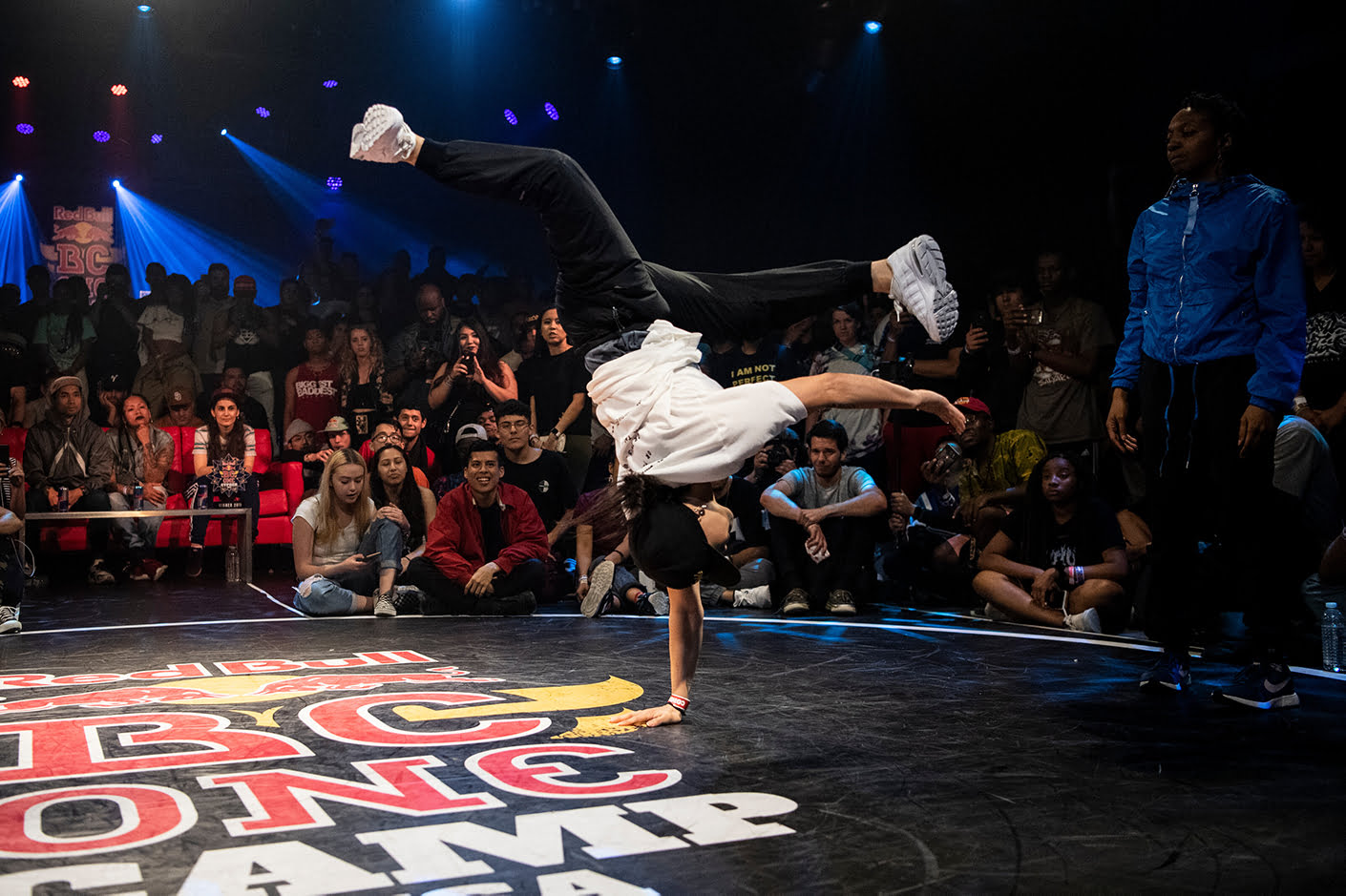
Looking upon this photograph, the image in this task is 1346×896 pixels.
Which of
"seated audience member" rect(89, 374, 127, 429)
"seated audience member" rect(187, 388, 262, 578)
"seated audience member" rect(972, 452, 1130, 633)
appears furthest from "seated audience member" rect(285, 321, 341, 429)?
"seated audience member" rect(972, 452, 1130, 633)

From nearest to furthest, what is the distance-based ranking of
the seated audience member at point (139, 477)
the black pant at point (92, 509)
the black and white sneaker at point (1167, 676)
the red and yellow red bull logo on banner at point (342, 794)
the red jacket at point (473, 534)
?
the red and yellow red bull logo on banner at point (342, 794) < the black and white sneaker at point (1167, 676) < the red jacket at point (473, 534) < the black pant at point (92, 509) < the seated audience member at point (139, 477)

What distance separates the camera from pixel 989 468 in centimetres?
598

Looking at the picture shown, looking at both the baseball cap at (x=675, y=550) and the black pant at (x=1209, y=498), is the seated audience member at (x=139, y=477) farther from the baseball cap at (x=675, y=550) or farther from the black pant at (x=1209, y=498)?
the black pant at (x=1209, y=498)

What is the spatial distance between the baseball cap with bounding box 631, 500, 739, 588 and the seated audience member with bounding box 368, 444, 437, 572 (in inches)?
143

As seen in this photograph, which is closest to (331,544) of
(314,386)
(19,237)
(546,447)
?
(546,447)

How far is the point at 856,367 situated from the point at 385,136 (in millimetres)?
4188

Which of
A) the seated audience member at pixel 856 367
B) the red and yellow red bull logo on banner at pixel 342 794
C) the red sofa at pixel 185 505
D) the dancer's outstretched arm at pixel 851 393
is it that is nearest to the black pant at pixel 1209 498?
the dancer's outstretched arm at pixel 851 393

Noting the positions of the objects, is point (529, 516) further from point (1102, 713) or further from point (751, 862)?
point (751, 862)

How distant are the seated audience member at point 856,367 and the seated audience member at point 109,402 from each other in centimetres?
534

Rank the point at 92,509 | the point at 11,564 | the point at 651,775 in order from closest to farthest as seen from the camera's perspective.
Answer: the point at 651,775 → the point at 11,564 → the point at 92,509

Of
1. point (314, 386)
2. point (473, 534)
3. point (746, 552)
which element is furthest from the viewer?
point (314, 386)

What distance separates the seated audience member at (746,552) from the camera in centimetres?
622

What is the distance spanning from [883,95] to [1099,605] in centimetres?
495

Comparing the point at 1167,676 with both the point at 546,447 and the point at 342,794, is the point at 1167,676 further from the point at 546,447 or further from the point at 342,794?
the point at 546,447
